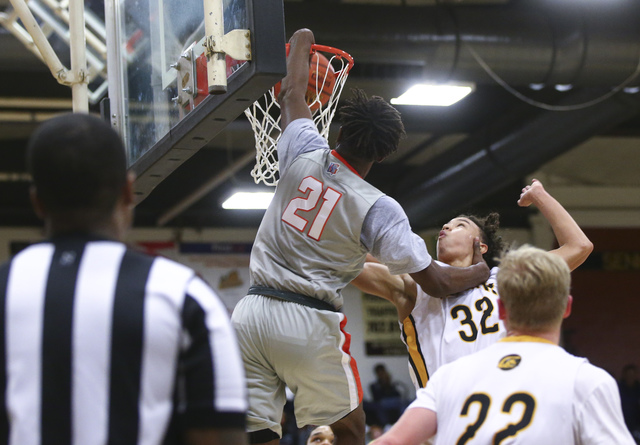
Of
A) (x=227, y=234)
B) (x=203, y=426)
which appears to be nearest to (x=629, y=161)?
(x=227, y=234)

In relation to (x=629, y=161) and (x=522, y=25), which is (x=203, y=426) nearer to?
(x=522, y=25)

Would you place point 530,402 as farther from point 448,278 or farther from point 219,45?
point 219,45

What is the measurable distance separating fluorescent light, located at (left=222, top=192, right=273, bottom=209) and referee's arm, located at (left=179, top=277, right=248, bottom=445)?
11383 millimetres

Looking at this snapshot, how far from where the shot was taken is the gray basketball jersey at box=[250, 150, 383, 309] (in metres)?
3.99

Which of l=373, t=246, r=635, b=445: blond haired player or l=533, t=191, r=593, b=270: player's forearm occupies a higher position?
l=533, t=191, r=593, b=270: player's forearm

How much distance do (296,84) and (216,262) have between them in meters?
12.6

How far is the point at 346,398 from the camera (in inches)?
160

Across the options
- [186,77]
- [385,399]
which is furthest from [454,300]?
[385,399]

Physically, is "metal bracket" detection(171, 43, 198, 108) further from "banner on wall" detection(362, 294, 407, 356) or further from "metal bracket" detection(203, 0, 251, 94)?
"banner on wall" detection(362, 294, 407, 356)

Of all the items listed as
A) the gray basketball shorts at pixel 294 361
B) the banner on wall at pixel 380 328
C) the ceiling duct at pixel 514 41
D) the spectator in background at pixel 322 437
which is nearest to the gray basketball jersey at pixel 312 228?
the gray basketball shorts at pixel 294 361

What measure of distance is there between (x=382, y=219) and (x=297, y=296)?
1.76 feet

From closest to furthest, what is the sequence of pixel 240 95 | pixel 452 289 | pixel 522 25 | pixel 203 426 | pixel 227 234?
pixel 203 426
pixel 240 95
pixel 452 289
pixel 522 25
pixel 227 234

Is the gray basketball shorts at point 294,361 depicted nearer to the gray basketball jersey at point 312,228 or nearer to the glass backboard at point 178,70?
the gray basketball jersey at point 312,228

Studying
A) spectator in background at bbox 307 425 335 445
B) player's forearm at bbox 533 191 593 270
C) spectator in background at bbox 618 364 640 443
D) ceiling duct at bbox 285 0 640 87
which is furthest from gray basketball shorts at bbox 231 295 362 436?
spectator in background at bbox 618 364 640 443
